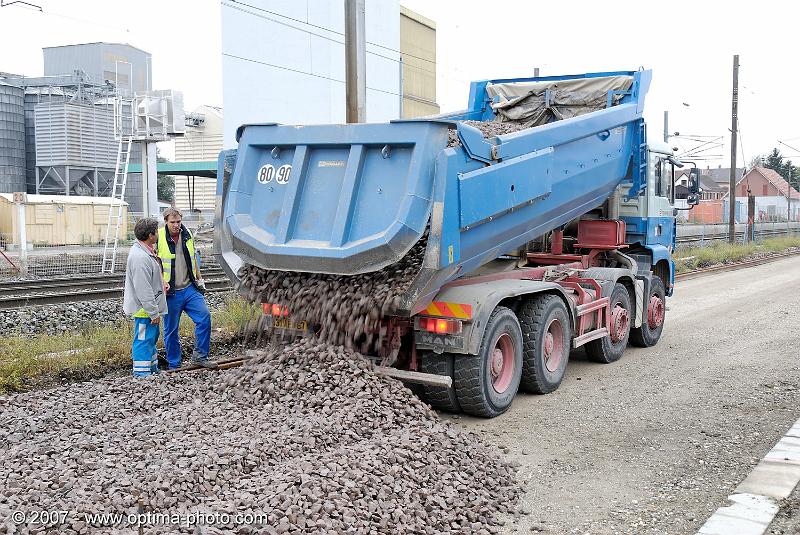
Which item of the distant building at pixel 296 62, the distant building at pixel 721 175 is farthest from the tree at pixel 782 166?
the distant building at pixel 296 62

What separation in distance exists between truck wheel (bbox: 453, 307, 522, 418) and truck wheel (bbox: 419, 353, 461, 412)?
63 mm

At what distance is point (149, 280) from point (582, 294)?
468cm

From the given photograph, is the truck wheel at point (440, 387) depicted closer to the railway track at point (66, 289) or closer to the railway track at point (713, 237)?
the railway track at point (66, 289)

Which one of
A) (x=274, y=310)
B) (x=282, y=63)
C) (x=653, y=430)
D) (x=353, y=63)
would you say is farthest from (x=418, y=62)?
(x=653, y=430)

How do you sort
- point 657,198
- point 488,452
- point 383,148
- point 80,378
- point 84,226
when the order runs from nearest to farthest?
point 488,452 → point 383,148 → point 80,378 → point 657,198 → point 84,226

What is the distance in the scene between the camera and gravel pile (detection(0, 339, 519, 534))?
13.2 ft

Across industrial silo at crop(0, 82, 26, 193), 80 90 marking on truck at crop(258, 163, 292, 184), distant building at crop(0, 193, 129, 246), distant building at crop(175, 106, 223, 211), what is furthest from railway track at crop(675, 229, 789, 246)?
industrial silo at crop(0, 82, 26, 193)

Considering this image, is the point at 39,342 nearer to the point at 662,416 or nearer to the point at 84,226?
the point at 662,416

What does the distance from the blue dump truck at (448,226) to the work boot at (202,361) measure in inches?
49.4

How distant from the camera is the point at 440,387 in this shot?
6488 millimetres

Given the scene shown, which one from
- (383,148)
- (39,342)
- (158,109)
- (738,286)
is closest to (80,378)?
(39,342)

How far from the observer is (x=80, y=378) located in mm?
7574

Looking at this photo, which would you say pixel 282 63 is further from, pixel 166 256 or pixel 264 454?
pixel 264 454

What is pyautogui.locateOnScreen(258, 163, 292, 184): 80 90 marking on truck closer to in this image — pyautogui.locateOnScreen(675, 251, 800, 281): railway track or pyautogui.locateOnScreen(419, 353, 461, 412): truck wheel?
pyautogui.locateOnScreen(419, 353, 461, 412): truck wheel
